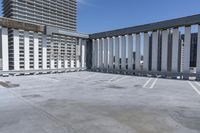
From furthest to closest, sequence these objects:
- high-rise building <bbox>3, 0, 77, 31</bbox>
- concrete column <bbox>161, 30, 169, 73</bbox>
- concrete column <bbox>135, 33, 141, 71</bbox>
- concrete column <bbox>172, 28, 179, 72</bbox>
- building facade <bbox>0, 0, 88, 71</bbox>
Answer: high-rise building <bbox>3, 0, 77, 31</bbox>, concrete column <bbox>135, 33, 141, 71</bbox>, building facade <bbox>0, 0, 88, 71</bbox>, concrete column <bbox>161, 30, 169, 73</bbox>, concrete column <bbox>172, 28, 179, 72</bbox>

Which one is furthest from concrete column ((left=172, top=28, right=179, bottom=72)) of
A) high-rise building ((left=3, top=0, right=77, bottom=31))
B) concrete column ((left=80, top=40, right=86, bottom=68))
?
high-rise building ((left=3, top=0, right=77, bottom=31))

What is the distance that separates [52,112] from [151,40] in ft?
62.8

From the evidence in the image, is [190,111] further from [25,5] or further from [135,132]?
[25,5]

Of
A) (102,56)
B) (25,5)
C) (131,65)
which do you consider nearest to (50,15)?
(25,5)

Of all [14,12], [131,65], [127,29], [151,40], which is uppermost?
[14,12]

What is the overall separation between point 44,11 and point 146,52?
2633 inches

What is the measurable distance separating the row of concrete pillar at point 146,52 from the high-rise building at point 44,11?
51.1 meters

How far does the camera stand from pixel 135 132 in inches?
159

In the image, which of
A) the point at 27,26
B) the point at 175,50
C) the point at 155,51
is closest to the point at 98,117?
the point at 175,50

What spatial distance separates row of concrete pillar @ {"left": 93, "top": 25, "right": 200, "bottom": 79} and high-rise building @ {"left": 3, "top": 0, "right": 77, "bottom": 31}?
51.1m

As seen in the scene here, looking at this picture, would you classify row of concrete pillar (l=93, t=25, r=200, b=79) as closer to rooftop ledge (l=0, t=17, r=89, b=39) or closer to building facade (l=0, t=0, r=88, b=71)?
building facade (l=0, t=0, r=88, b=71)

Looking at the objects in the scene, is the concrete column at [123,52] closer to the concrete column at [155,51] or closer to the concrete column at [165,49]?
the concrete column at [155,51]

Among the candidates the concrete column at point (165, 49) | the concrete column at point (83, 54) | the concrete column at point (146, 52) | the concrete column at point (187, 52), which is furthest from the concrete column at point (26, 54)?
the concrete column at point (187, 52)

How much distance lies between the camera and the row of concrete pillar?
17.2m
